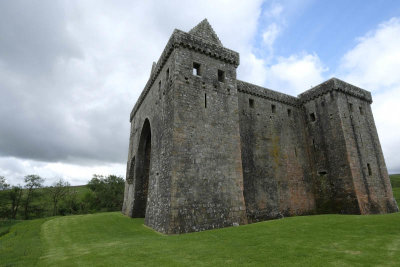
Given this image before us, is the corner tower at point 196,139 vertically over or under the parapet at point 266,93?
under

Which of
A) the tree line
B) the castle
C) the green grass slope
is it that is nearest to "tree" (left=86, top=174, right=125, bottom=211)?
the tree line

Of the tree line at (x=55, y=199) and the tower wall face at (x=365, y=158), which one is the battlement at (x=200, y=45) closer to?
the tower wall face at (x=365, y=158)

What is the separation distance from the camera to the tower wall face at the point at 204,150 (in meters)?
12.4

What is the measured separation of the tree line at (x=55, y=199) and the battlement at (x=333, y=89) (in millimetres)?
39523

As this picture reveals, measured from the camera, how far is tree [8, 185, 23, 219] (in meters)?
40.0

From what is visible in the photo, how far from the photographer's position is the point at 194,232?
11.8 m

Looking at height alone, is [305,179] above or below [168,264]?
above

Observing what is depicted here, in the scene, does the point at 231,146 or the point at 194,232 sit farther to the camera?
the point at 231,146

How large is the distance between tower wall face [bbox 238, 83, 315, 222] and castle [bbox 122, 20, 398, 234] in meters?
0.09

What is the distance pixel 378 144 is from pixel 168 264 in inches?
968

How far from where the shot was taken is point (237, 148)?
15141 millimetres

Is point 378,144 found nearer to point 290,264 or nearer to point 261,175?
point 261,175

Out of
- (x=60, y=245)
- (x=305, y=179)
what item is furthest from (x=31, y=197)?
(x=305, y=179)

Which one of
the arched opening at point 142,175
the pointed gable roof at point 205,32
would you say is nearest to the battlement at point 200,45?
the pointed gable roof at point 205,32
